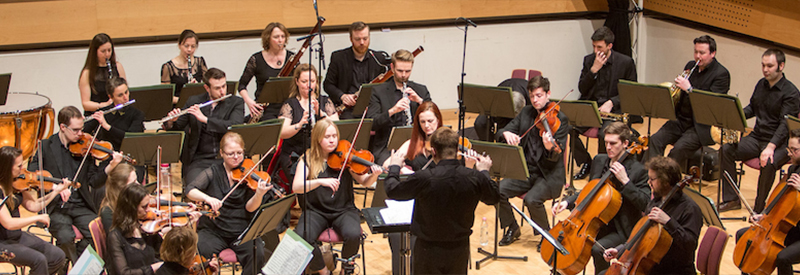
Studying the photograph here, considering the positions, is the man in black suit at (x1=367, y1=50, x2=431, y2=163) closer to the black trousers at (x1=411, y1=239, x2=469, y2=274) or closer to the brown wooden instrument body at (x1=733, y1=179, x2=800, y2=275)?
the black trousers at (x1=411, y1=239, x2=469, y2=274)

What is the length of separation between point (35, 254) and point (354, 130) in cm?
207

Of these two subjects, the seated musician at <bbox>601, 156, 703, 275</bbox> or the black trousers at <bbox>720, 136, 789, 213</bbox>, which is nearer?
the seated musician at <bbox>601, 156, 703, 275</bbox>

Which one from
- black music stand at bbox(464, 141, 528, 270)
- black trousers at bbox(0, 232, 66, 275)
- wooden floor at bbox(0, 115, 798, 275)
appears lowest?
wooden floor at bbox(0, 115, 798, 275)

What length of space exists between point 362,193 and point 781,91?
10.6 ft

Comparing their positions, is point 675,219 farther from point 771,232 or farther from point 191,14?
point 191,14

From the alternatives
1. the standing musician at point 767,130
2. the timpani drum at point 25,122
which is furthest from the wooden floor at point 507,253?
the timpani drum at point 25,122

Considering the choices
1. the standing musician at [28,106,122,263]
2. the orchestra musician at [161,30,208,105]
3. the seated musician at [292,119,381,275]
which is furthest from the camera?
the orchestra musician at [161,30,208,105]

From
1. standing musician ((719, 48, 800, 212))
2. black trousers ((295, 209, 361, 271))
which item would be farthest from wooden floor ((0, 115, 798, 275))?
black trousers ((295, 209, 361, 271))

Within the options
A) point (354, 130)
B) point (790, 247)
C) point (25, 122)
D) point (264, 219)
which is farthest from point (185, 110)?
point (790, 247)

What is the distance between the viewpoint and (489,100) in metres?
5.81

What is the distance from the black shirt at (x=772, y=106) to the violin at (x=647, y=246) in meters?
2.14

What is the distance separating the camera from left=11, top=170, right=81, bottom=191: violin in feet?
14.3

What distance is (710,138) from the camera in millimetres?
5902

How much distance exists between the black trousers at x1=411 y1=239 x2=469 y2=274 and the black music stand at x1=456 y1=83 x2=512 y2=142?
2.06 m
